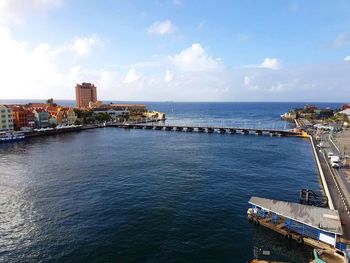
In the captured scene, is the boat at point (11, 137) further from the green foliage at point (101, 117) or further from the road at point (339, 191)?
the road at point (339, 191)

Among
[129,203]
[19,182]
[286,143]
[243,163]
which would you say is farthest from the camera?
[286,143]

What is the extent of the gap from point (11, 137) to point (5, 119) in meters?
15.3

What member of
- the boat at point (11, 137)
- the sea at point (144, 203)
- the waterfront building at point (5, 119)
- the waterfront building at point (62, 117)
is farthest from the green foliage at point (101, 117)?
the sea at point (144, 203)

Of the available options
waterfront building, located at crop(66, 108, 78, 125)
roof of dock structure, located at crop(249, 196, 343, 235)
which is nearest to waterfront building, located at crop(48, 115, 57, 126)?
waterfront building, located at crop(66, 108, 78, 125)

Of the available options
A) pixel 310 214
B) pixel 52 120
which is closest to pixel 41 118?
pixel 52 120

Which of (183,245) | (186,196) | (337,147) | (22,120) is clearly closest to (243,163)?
(186,196)

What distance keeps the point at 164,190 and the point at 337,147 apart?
59764mm

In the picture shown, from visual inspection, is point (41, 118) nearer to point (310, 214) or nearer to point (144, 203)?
point (144, 203)

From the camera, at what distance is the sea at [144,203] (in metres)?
29.5

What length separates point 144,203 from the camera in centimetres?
4172

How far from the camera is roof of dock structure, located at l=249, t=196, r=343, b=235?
2900 cm

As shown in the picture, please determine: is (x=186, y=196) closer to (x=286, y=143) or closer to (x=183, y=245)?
(x=183, y=245)

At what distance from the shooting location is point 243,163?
6788 centimetres

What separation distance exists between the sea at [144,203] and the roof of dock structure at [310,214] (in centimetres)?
283
